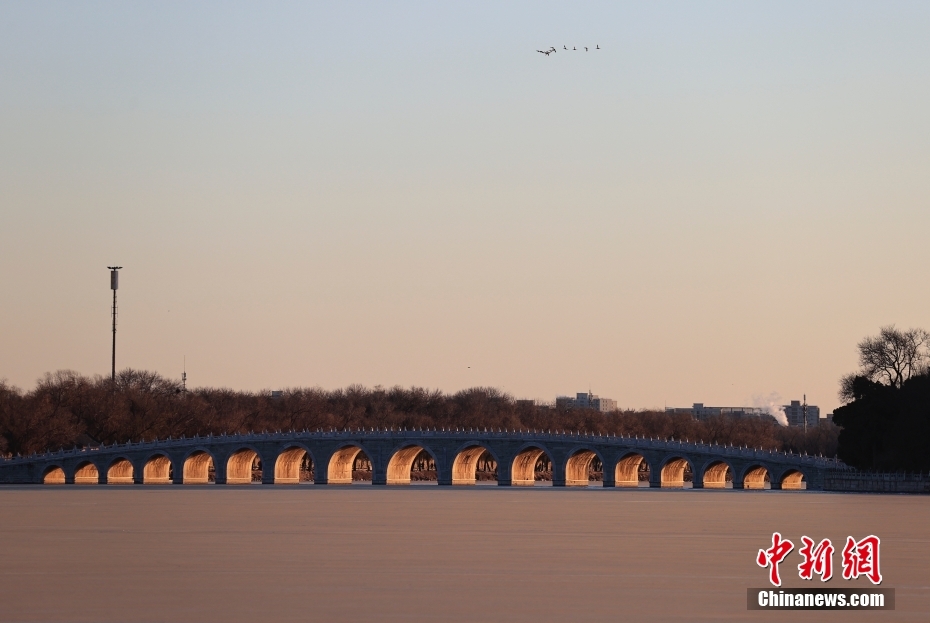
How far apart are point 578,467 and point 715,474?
27.3 feet

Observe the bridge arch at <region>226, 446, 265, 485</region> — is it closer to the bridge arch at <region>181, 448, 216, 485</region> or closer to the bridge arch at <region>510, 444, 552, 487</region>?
the bridge arch at <region>181, 448, 216, 485</region>

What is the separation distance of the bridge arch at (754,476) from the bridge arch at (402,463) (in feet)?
62.2

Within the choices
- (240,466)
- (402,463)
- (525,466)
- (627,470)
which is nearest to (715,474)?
(627,470)

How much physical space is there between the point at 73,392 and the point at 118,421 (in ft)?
15.2

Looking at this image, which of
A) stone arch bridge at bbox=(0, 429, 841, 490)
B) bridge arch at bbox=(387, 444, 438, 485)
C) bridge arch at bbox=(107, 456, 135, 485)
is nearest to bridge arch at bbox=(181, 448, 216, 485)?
stone arch bridge at bbox=(0, 429, 841, 490)

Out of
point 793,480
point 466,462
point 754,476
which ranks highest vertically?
point 466,462

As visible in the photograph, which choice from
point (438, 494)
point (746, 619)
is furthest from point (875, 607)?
point (438, 494)

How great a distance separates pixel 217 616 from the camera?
23.6 m

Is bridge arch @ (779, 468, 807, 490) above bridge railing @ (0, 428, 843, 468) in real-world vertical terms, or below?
below

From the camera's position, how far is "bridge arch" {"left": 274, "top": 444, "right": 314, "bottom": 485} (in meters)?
101

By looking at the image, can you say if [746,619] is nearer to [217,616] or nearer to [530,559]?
[217,616]

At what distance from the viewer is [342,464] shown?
10231 cm

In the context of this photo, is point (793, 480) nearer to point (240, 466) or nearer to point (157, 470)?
point (240, 466)

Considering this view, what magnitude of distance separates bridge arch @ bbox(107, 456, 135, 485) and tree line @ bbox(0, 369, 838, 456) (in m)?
8.38
